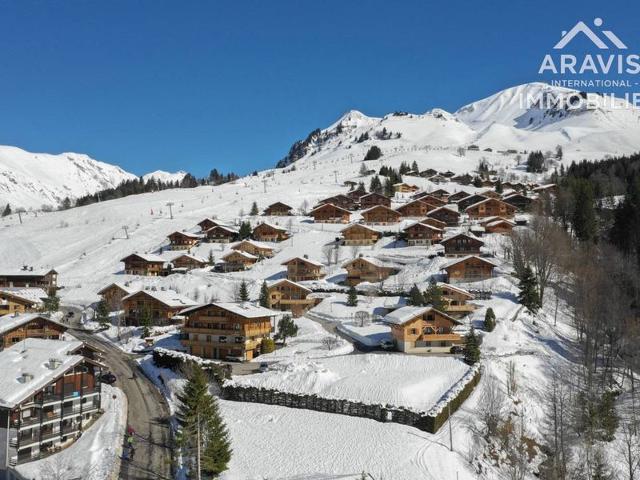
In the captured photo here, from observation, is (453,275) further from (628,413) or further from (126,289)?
(126,289)

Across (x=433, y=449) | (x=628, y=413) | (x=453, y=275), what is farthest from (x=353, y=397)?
(x=453, y=275)

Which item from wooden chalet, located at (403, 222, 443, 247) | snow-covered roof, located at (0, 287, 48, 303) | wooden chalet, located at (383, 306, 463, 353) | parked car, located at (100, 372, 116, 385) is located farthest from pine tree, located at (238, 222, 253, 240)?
parked car, located at (100, 372, 116, 385)

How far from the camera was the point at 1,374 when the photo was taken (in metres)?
33.9

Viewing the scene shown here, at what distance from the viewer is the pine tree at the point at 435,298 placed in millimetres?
52662

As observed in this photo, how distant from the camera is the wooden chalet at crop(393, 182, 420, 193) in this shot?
5287 inches

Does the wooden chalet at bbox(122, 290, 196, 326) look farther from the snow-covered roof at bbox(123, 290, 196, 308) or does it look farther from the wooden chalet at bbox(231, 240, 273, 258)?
the wooden chalet at bbox(231, 240, 273, 258)

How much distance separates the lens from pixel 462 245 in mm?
75562

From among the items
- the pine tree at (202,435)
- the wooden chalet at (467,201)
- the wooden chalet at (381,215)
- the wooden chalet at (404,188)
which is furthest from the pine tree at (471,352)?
the wooden chalet at (404,188)

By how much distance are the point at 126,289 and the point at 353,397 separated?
A: 133 feet

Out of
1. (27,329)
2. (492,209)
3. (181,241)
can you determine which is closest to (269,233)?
(181,241)

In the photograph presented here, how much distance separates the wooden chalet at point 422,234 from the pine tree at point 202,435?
6040 cm

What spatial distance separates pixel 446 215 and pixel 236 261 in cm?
4251

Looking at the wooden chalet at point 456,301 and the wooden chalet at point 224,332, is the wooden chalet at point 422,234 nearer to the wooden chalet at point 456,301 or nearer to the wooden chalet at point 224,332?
the wooden chalet at point 456,301

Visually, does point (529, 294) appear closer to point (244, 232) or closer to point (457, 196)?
point (244, 232)
